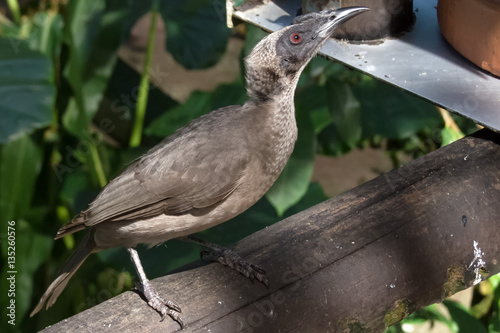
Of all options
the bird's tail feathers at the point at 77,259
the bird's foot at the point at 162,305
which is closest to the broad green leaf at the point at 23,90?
the bird's tail feathers at the point at 77,259

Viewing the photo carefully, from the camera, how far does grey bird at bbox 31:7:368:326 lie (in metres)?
2.19

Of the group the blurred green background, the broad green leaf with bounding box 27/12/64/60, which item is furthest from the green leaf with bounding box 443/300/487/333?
the broad green leaf with bounding box 27/12/64/60

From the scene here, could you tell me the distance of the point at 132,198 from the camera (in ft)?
7.28

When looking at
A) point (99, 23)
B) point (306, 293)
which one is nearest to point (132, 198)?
point (306, 293)

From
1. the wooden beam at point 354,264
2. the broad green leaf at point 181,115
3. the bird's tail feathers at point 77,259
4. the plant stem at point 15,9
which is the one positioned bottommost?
the broad green leaf at point 181,115

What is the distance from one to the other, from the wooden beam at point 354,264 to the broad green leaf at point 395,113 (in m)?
1.59

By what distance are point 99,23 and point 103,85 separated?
325 mm

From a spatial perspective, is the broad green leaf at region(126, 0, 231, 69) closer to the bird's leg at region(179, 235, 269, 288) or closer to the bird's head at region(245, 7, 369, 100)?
the bird's head at region(245, 7, 369, 100)

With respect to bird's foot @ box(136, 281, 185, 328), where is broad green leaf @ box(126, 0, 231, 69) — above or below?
below

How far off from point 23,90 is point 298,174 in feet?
4.48

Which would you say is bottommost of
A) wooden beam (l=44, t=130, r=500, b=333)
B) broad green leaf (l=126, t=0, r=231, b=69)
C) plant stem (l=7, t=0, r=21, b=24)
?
broad green leaf (l=126, t=0, r=231, b=69)

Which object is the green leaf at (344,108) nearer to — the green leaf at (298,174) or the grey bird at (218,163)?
the green leaf at (298,174)

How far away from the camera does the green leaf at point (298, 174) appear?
10.7 feet

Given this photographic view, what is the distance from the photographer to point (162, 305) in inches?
72.1
